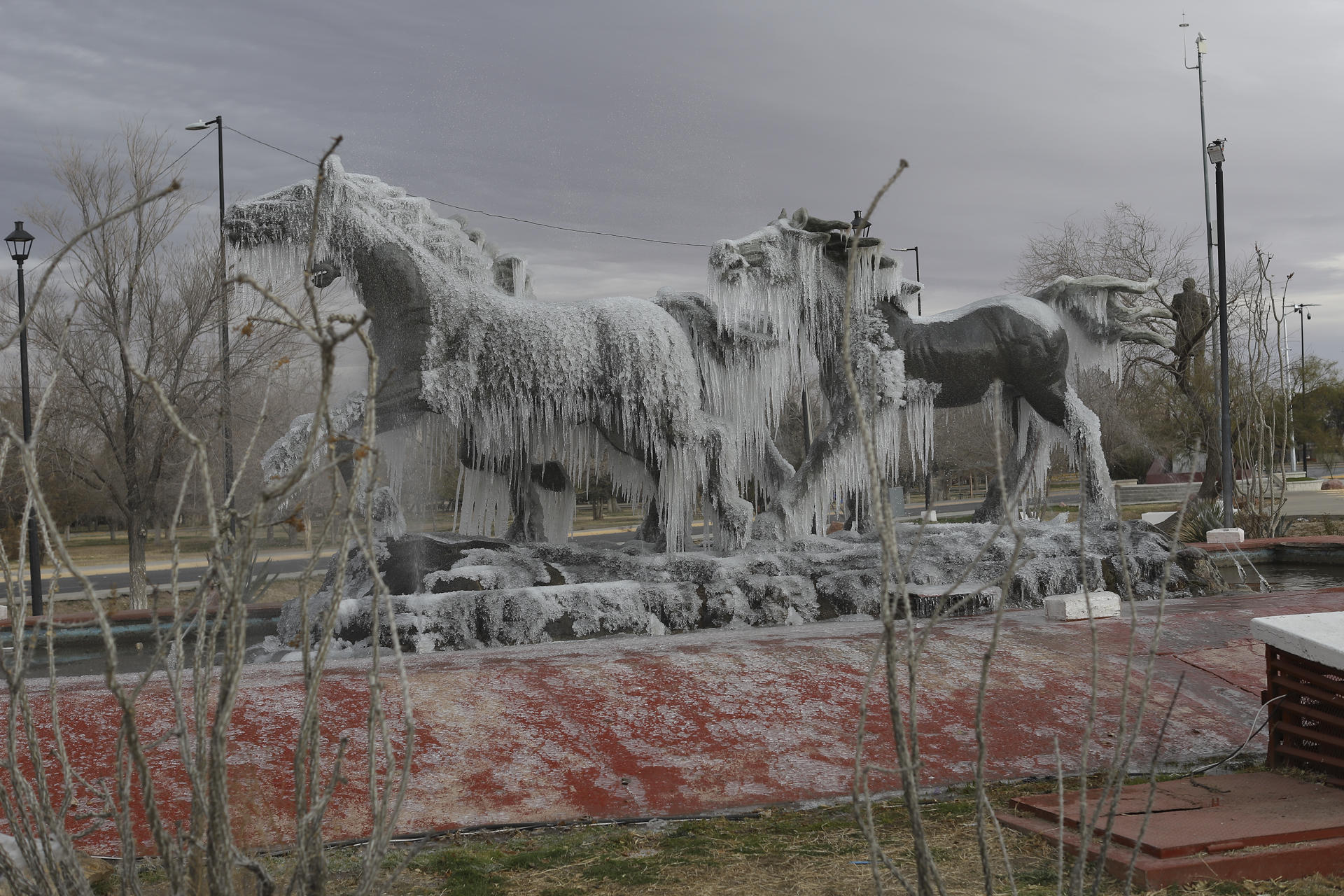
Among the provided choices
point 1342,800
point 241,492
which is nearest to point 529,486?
point 1342,800

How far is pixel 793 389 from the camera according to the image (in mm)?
11258

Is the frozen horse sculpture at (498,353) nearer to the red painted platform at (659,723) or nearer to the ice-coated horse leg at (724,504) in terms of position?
the ice-coated horse leg at (724,504)

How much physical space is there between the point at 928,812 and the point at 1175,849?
1125mm

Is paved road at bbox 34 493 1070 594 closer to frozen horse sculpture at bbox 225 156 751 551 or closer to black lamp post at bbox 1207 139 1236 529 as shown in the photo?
frozen horse sculpture at bbox 225 156 751 551

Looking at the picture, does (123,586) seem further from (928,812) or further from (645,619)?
(928,812)

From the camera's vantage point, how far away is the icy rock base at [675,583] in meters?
7.75

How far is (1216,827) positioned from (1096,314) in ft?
28.7

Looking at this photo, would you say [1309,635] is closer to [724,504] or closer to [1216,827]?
[1216,827]

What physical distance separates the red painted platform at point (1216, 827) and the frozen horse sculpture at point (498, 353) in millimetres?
5306

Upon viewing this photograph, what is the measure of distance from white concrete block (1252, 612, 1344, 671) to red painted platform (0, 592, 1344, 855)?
667 millimetres

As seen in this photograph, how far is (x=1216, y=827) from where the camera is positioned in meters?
3.73

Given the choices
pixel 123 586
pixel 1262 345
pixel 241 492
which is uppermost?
pixel 1262 345

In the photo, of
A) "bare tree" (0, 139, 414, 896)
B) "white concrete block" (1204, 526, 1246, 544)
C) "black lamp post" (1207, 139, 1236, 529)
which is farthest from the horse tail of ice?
"bare tree" (0, 139, 414, 896)

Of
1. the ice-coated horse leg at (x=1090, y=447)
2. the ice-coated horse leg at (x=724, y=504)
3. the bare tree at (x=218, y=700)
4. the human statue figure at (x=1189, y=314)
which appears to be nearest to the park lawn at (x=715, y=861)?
the bare tree at (x=218, y=700)
